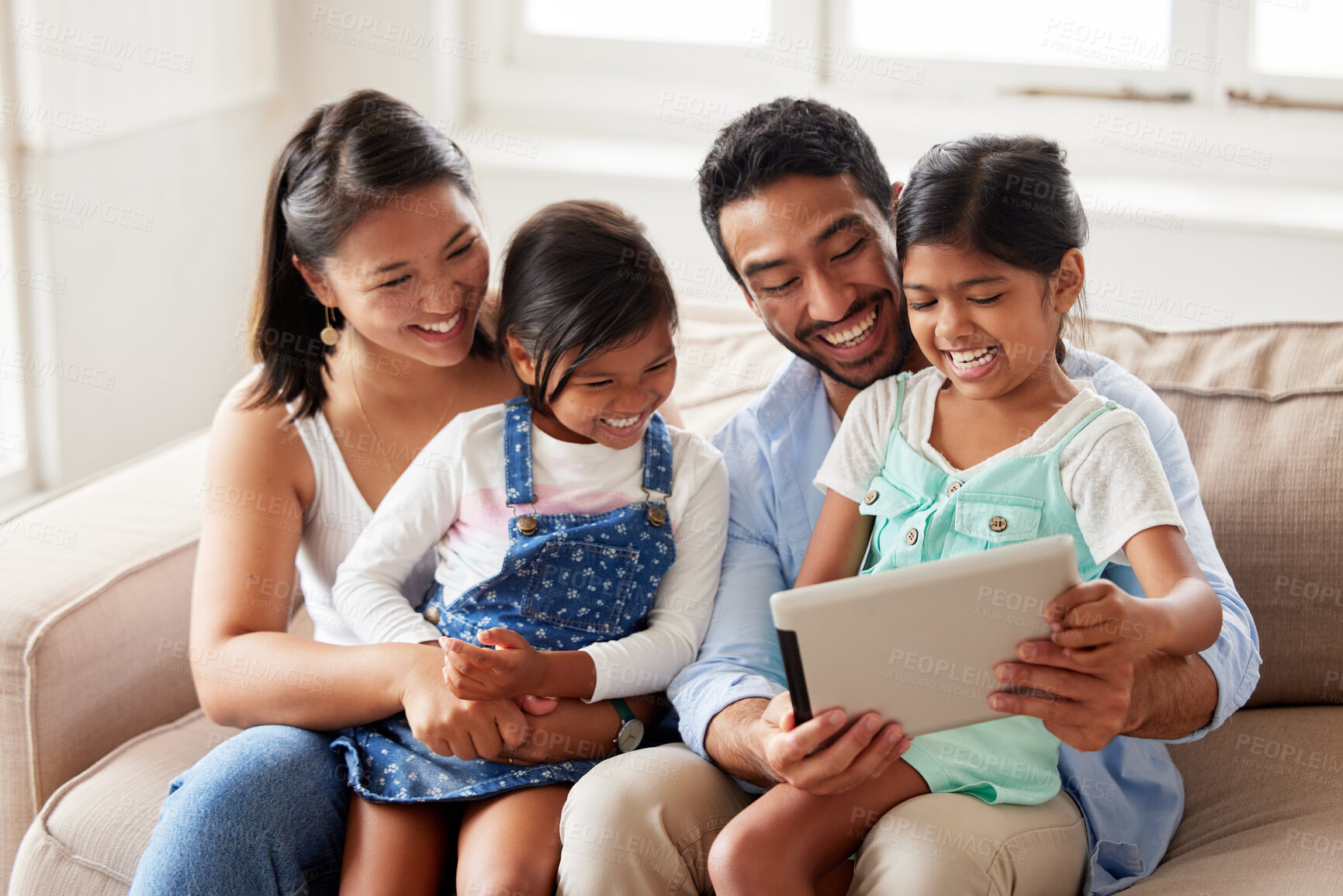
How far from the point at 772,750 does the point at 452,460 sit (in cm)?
A: 58

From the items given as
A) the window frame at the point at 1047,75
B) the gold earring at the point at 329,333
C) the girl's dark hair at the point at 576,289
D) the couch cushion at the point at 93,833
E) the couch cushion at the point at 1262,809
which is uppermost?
the window frame at the point at 1047,75

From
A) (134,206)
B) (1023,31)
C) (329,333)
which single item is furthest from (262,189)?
(1023,31)

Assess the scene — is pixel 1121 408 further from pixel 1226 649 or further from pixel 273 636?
pixel 273 636

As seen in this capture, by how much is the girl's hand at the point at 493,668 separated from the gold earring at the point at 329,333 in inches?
20.5

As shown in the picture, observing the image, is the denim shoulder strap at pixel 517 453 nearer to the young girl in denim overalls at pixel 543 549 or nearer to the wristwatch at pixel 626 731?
the young girl in denim overalls at pixel 543 549

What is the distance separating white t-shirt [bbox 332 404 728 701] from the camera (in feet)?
5.25

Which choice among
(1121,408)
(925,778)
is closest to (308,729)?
(925,778)

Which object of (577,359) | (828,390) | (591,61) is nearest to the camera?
(577,359)

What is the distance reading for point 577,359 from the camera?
151 cm

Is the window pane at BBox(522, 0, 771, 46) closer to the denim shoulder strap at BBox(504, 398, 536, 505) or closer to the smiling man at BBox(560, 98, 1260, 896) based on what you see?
the smiling man at BBox(560, 98, 1260, 896)

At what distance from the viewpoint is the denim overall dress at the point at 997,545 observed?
139 cm

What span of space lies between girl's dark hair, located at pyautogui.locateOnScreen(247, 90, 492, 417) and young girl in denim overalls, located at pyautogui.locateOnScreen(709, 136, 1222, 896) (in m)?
0.61

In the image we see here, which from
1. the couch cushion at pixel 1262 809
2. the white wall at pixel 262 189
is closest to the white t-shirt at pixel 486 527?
the couch cushion at pixel 1262 809

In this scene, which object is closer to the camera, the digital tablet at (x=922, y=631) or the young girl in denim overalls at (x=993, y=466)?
the digital tablet at (x=922, y=631)
